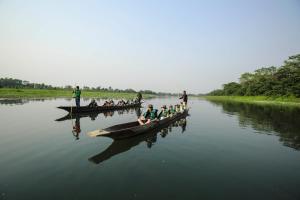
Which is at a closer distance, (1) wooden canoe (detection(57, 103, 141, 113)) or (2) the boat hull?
(2) the boat hull

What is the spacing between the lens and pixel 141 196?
6.25m

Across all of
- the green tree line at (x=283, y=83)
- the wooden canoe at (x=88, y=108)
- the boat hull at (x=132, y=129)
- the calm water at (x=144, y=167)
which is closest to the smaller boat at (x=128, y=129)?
the boat hull at (x=132, y=129)

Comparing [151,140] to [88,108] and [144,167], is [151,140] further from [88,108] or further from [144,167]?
[88,108]

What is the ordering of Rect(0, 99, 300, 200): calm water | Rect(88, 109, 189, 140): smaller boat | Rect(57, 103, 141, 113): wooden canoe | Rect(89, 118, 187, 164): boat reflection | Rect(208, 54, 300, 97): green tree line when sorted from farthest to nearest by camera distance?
Rect(208, 54, 300, 97): green tree line < Rect(57, 103, 141, 113): wooden canoe < Rect(88, 109, 189, 140): smaller boat < Rect(89, 118, 187, 164): boat reflection < Rect(0, 99, 300, 200): calm water

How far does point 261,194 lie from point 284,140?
1023 centimetres

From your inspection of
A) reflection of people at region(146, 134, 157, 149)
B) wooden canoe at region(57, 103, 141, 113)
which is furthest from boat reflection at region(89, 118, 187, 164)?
wooden canoe at region(57, 103, 141, 113)

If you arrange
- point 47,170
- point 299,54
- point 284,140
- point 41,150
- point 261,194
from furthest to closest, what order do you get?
point 299,54 < point 284,140 < point 41,150 < point 47,170 < point 261,194

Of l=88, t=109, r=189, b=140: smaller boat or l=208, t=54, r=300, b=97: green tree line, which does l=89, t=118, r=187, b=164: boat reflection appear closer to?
l=88, t=109, r=189, b=140: smaller boat

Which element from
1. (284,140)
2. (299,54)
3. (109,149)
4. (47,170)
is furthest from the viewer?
(299,54)

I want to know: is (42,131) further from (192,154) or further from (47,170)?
(192,154)

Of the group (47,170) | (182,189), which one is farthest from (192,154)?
(47,170)

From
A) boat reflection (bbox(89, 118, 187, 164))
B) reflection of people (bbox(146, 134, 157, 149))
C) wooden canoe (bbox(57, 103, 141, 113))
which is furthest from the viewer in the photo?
wooden canoe (bbox(57, 103, 141, 113))

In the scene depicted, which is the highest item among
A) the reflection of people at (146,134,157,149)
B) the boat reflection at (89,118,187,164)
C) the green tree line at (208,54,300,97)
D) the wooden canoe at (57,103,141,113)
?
the green tree line at (208,54,300,97)

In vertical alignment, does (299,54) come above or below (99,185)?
above
